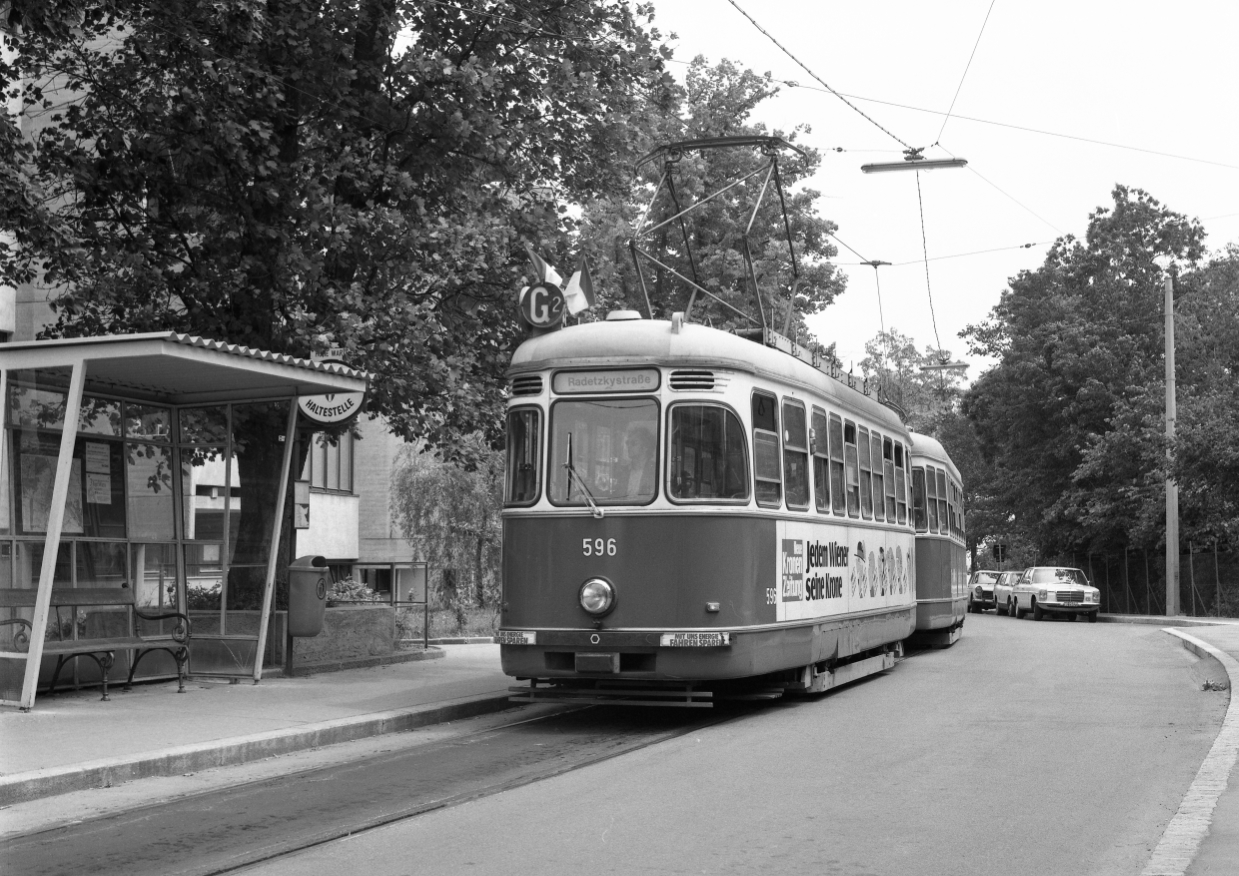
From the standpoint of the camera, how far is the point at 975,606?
5378 centimetres

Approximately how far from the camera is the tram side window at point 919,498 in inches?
891

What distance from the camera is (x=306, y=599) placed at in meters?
16.0

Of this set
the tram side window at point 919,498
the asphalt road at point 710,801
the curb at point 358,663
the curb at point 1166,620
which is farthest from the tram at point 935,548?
the curb at point 1166,620

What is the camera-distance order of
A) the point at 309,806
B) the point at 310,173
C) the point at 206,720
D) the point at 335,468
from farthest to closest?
the point at 335,468, the point at 310,173, the point at 206,720, the point at 309,806

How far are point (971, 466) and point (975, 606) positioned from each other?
13994mm

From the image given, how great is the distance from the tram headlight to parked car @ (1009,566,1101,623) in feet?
100

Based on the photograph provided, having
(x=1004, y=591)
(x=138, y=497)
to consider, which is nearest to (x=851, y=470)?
(x=138, y=497)

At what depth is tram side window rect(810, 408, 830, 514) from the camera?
48.9 ft

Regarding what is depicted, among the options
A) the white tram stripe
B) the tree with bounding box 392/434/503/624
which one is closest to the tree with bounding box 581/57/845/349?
the tree with bounding box 392/434/503/624

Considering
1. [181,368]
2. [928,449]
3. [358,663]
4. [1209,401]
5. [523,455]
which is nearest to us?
[523,455]

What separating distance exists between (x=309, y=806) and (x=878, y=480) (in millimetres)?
10633

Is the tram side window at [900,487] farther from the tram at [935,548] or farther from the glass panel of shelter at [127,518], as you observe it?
the glass panel of shelter at [127,518]

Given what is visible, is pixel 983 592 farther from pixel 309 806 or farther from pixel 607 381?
pixel 309 806

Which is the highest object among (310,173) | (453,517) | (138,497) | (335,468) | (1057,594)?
(310,173)
